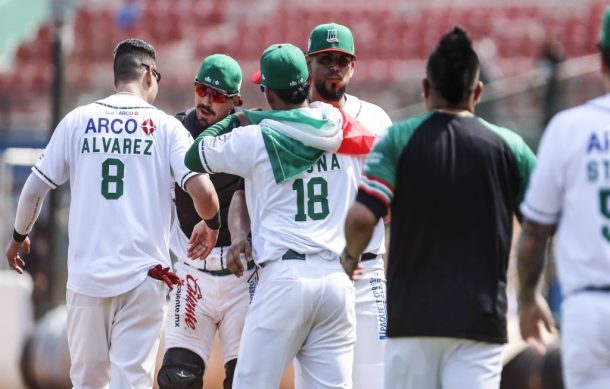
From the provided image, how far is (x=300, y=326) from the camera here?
657 centimetres

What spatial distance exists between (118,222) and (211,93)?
1.08m

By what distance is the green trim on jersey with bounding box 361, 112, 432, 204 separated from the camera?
18.1ft

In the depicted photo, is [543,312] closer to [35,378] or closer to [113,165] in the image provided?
[113,165]

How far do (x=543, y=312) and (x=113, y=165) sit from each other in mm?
2883

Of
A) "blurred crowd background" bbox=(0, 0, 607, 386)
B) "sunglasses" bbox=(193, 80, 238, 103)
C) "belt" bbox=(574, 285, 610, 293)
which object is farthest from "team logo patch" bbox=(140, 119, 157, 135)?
"blurred crowd background" bbox=(0, 0, 607, 386)

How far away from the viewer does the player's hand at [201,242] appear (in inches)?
287

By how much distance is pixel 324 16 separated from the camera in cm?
2542

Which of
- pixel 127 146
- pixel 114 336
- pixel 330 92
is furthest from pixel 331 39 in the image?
pixel 114 336

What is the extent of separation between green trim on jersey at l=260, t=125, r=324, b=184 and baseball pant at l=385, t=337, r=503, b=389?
4.56 ft

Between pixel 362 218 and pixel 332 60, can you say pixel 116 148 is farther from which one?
pixel 362 218

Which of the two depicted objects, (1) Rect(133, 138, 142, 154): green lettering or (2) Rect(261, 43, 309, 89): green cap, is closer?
(2) Rect(261, 43, 309, 89): green cap

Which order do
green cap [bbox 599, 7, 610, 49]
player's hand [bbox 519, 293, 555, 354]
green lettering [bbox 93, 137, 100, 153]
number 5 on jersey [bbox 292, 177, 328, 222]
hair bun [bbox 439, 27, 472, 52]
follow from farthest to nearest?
1. green lettering [bbox 93, 137, 100, 153]
2. number 5 on jersey [bbox 292, 177, 328, 222]
3. hair bun [bbox 439, 27, 472, 52]
4. player's hand [bbox 519, 293, 555, 354]
5. green cap [bbox 599, 7, 610, 49]

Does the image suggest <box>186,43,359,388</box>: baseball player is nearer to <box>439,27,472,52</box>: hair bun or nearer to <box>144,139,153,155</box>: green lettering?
<box>144,139,153,155</box>: green lettering

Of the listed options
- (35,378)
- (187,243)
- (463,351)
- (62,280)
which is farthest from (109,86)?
(463,351)
